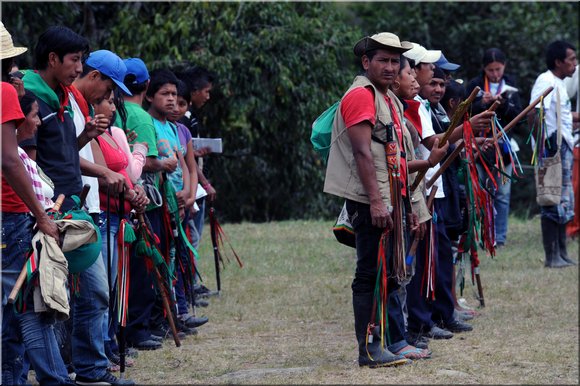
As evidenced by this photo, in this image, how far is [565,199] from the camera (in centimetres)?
1085

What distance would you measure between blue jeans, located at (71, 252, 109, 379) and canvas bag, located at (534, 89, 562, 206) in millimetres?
5931

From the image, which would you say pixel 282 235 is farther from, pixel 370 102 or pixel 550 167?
pixel 370 102

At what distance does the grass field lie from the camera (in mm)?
6098

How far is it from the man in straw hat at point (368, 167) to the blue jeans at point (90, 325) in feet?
4.49

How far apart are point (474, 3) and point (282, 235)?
465 inches

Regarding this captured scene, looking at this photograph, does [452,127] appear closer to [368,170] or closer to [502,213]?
[368,170]

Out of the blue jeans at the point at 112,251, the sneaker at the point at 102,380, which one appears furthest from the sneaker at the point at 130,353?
the sneaker at the point at 102,380

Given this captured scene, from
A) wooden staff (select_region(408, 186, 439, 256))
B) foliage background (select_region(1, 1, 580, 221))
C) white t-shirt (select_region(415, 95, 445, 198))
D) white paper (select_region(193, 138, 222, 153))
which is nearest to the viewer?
wooden staff (select_region(408, 186, 439, 256))

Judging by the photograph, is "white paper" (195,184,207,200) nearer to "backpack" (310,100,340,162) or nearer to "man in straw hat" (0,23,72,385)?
"backpack" (310,100,340,162)

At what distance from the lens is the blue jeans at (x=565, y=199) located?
10680 mm

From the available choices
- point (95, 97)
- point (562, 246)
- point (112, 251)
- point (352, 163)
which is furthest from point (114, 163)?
point (562, 246)

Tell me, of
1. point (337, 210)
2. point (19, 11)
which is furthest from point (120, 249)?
point (337, 210)

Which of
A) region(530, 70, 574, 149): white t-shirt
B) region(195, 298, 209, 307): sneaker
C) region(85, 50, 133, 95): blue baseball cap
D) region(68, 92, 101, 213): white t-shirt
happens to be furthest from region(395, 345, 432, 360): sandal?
region(530, 70, 574, 149): white t-shirt

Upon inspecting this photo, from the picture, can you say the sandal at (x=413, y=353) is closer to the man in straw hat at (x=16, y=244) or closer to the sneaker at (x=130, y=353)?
the sneaker at (x=130, y=353)
